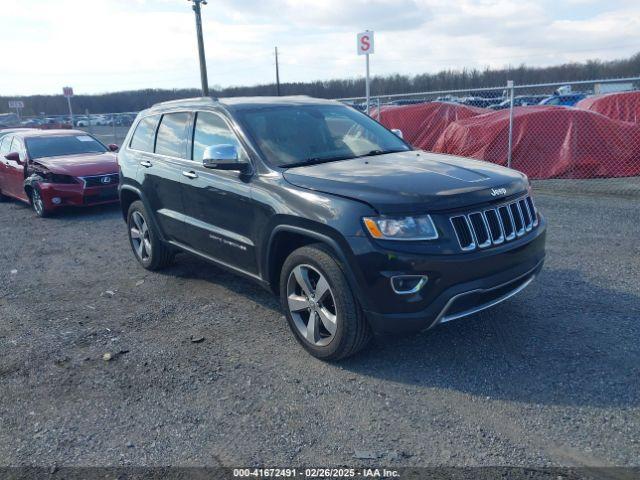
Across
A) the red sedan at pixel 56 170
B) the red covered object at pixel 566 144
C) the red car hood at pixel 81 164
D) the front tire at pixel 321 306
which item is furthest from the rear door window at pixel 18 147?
the red covered object at pixel 566 144

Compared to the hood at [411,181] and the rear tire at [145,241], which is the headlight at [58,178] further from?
the hood at [411,181]

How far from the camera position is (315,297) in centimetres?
383

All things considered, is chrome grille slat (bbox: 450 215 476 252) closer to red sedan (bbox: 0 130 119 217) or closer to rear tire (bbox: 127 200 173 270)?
rear tire (bbox: 127 200 173 270)

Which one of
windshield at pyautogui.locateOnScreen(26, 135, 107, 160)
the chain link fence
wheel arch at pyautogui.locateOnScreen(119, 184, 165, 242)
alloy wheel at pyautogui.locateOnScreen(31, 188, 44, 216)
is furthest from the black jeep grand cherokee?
the chain link fence

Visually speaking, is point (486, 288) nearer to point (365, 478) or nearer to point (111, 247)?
point (365, 478)

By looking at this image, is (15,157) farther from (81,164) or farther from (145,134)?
(145,134)

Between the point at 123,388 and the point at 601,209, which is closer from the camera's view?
the point at 123,388

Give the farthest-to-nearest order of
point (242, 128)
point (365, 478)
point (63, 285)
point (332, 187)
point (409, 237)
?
point (63, 285), point (242, 128), point (332, 187), point (409, 237), point (365, 478)

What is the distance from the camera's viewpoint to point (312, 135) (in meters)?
4.69

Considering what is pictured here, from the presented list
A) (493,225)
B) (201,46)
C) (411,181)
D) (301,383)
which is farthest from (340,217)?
(201,46)

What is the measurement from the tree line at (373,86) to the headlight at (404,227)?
5818 cm

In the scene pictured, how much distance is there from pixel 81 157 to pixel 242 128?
721 centimetres

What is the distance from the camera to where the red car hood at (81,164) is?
9.70 meters

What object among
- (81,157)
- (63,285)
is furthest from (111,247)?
(81,157)
